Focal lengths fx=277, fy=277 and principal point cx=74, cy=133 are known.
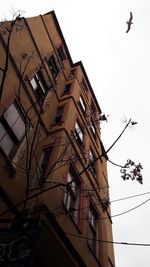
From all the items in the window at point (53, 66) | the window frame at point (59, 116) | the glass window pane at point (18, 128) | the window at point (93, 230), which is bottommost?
the window at point (93, 230)

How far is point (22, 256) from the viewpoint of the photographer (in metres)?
4.80

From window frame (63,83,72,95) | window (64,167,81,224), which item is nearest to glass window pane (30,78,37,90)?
window (64,167,81,224)

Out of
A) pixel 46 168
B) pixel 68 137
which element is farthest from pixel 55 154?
pixel 68 137

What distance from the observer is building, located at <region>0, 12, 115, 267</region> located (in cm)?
632

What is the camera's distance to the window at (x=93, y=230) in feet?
35.5

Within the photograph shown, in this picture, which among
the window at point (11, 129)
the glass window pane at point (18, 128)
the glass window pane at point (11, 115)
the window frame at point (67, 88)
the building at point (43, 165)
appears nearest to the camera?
the building at point (43, 165)

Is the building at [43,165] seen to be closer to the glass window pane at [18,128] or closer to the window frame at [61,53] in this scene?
the glass window pane at [18,128]

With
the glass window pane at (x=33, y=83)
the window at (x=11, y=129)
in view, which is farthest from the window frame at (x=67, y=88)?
the window at (x=11, y=129)

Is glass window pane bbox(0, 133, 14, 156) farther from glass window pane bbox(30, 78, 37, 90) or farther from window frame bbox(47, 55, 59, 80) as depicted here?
window frame bbox(47, 55, 59, 80)

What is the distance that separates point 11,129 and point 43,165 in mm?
1836

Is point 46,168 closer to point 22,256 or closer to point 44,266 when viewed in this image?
point 44,266

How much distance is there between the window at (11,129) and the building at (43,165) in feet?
0.11

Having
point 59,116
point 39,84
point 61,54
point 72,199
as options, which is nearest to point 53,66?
point 61,54

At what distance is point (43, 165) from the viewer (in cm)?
1005
